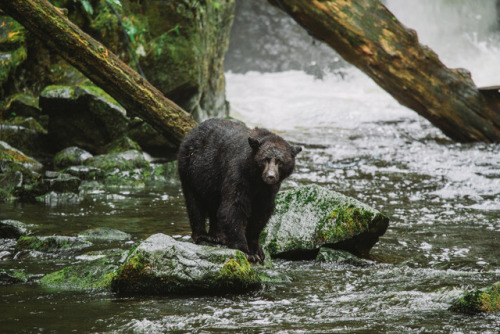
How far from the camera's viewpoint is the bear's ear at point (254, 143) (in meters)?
5.19

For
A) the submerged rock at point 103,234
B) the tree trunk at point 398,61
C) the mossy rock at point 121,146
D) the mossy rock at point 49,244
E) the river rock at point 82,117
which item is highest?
the tree trunk at point 398,61

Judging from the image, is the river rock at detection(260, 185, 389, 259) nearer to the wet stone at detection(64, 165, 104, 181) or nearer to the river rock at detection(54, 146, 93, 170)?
the wet stone at detection(64, 165, 104, 181)

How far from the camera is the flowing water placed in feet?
12.5

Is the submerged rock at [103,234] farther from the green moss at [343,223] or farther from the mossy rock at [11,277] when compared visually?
the green moss at [343,223]

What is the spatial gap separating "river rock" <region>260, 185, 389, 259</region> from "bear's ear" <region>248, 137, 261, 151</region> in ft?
3.97

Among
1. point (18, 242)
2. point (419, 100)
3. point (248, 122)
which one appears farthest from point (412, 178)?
point (248, 122)

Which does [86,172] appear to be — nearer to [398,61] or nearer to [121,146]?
[121,146]

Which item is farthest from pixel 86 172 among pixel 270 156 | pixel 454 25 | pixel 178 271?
pixel 454 25

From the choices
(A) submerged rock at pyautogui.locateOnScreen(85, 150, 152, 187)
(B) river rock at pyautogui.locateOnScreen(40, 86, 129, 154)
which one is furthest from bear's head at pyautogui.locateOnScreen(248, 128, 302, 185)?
(B) river rock at pyautogui.locateOnScreen(40, 86, 129, 154)

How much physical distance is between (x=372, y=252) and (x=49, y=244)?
338 centimetres

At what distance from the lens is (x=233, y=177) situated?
5398 millimetres

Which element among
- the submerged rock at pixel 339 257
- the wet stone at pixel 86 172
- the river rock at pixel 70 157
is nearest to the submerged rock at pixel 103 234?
the submerged rock at pixel 339 257

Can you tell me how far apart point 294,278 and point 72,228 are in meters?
2.96

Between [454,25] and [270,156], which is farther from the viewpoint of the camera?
[454,25]
